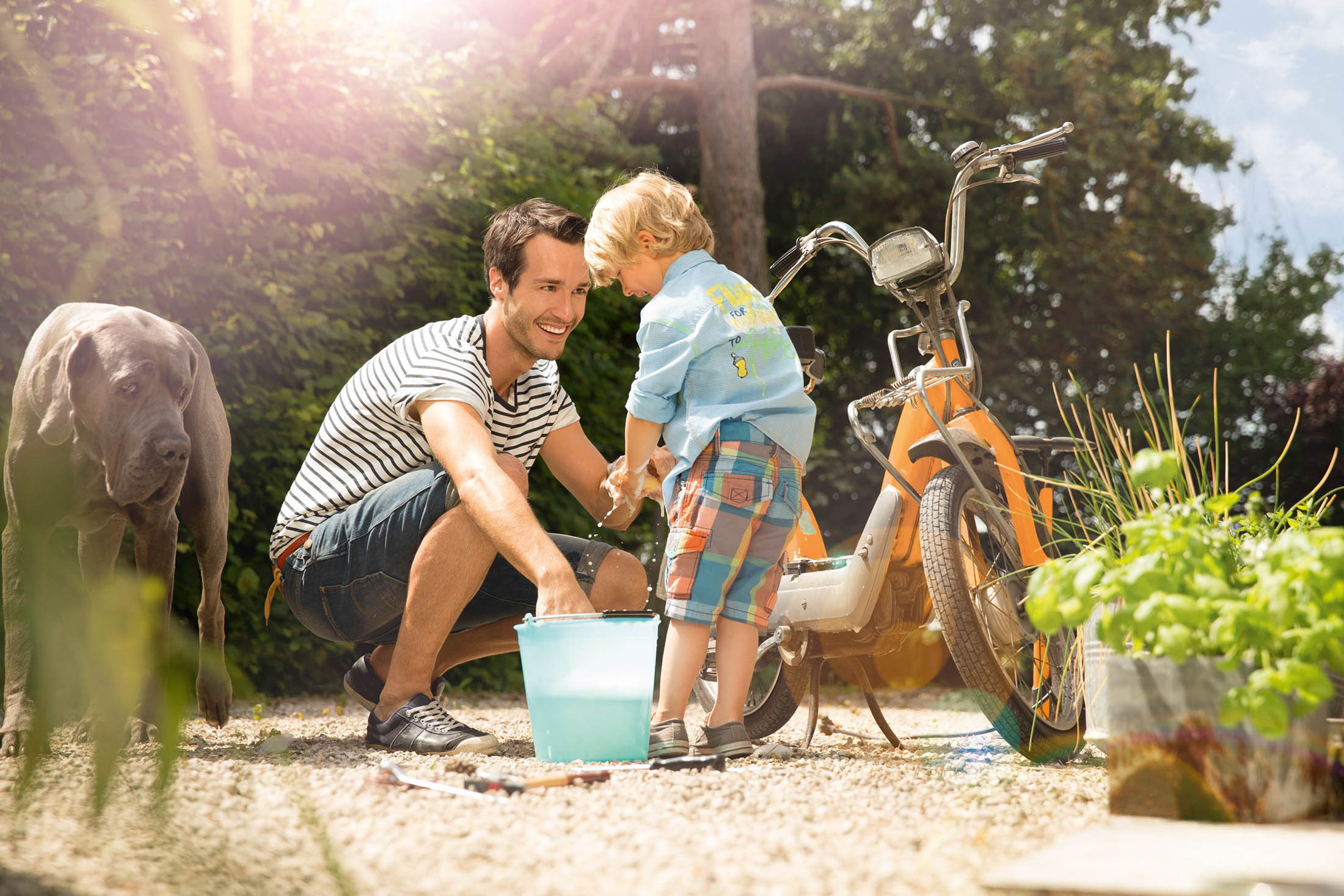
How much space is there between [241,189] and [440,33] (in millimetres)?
4168

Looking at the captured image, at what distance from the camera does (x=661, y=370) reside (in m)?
2.36

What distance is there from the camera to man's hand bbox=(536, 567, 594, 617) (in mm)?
2113

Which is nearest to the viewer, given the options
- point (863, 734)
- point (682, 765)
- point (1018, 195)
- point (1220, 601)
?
point (1220, 601)

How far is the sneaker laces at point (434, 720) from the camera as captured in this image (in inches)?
92.5

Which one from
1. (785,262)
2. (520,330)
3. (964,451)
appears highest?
(785,262)

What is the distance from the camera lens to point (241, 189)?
3.76 meters

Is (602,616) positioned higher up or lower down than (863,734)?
higher up

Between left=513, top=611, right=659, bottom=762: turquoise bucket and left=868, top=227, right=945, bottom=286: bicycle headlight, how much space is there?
4.18 ft

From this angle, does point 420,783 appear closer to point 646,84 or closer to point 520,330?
point 520,330

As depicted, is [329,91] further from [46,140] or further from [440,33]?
[440,33]

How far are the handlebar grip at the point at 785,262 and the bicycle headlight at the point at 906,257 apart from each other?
38cm

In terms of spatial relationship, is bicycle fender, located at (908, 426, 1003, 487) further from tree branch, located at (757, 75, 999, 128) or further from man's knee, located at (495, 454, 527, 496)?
tree branch, located at (757, 75, 999, 128)

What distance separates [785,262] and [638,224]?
3.19 feet

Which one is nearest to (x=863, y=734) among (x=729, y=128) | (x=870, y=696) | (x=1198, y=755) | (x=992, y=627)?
(x=870, y=696)
